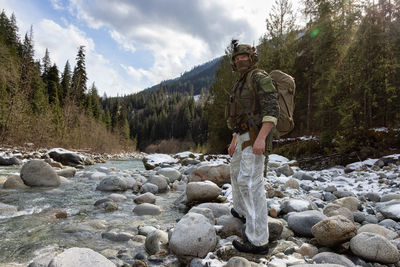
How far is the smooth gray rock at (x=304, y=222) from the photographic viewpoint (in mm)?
3223

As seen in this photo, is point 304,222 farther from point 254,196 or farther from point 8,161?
point 8,161

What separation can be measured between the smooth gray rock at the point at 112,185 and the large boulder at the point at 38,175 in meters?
1.28

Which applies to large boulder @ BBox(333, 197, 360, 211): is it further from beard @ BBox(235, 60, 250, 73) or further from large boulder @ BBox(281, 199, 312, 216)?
beard @ BBox(235, 60, 250, 73)

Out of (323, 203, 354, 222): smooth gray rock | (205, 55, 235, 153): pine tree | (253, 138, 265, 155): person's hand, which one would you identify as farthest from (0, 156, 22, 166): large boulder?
(205, 55, 235, 153): pine tree

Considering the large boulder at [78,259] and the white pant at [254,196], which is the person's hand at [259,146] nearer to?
the white pant at [254,196]

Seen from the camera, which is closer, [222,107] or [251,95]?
[251,95]

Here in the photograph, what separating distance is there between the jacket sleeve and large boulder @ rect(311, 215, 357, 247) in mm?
1379

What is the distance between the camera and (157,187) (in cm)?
688

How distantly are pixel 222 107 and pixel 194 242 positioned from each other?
64.7 feet

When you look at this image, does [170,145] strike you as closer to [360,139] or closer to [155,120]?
[155,120]

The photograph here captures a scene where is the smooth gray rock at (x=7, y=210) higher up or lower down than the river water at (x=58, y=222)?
→ higher up

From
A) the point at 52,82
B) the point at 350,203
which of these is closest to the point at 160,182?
the point at 350,203

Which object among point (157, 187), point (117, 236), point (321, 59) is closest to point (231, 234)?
point (117, 236)

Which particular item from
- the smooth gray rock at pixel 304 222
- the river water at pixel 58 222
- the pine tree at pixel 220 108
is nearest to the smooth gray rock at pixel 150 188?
the river water at pixel 58 222
